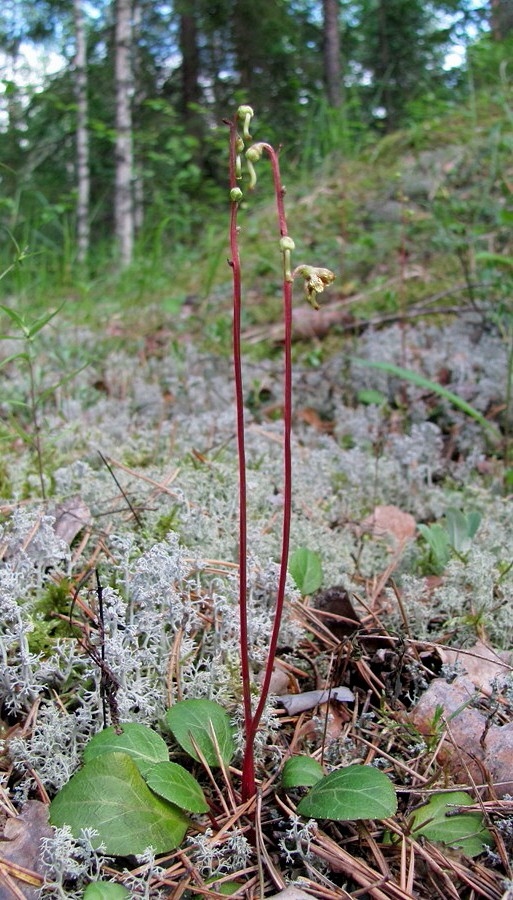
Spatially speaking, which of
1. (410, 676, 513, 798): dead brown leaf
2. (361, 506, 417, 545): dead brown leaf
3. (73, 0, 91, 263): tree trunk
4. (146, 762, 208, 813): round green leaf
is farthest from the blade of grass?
(73, 0, 91, 263): tree trunk

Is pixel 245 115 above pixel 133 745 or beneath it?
above

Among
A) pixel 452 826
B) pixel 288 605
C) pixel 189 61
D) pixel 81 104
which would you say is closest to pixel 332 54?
pixel 189 61

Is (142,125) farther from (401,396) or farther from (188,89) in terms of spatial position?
(401,396)

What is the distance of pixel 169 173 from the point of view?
1552cm

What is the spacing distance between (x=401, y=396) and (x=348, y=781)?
105 inches

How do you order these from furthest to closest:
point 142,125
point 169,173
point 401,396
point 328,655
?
point 169,173 → point 142,125 → point 401,396 → point 328,655

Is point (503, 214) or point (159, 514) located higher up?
point (503, 214)

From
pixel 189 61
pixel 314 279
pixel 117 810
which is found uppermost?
pixel 189 61

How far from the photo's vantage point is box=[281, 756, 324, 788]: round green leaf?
4.39 ft

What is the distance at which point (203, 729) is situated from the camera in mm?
1430

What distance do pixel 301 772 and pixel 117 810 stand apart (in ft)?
1.23

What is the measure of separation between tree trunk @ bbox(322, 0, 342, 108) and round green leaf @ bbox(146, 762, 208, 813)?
13959 mm

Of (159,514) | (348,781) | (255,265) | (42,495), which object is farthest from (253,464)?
(255,265)

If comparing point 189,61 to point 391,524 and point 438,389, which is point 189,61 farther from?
point 391,524
